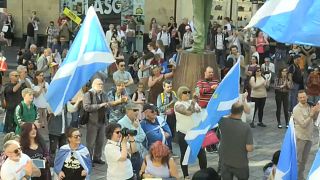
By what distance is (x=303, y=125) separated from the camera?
9445 mm

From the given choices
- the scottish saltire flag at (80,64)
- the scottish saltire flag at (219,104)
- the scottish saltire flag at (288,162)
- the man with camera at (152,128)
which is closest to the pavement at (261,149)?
the man with camera at (152,128)

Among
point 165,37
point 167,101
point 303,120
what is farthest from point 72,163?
point 165,37

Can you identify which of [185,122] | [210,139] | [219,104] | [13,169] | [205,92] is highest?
[219,104]

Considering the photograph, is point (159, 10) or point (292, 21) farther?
point (159, 10)

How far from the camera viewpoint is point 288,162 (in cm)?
658

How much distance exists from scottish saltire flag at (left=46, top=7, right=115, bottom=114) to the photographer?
1.27 meters

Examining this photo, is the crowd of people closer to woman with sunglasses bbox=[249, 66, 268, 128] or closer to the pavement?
woman with sunglasses bbox=[249, 66, 268, 128]

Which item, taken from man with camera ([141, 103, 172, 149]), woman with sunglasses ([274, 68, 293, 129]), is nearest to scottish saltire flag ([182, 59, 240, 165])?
man with camera ([141, 103, 172, 149])

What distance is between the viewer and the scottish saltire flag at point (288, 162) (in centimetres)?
657

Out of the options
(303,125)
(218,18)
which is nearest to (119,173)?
(303,125)

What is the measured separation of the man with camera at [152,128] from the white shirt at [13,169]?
2.30 meters

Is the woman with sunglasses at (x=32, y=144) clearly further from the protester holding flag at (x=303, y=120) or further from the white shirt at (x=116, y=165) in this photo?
the protester holding flag at (x=303, y=120)

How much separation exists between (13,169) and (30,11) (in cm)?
2186

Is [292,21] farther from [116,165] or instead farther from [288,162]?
[116,165]
